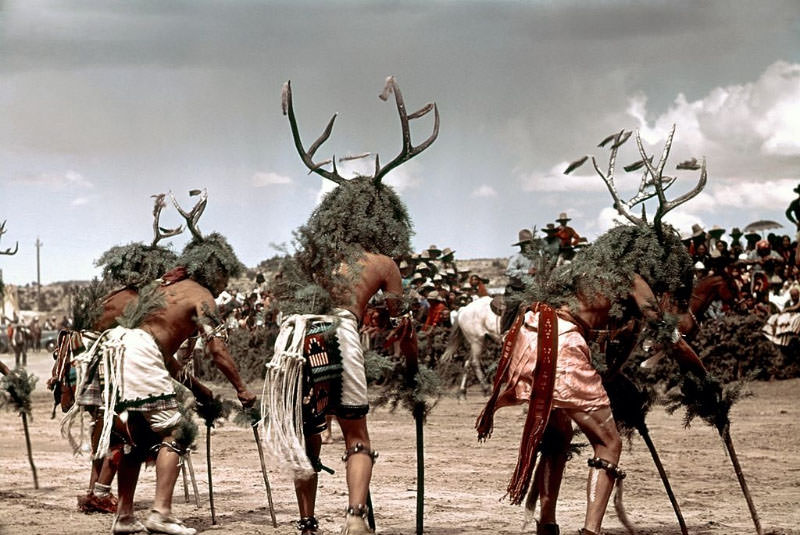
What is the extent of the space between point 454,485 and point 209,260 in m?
3.13

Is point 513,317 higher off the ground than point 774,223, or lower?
lower

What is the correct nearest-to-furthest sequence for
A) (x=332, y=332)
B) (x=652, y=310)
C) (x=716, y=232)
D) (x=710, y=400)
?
(x=332, y=332) → (x=652, y=310) → (x=710, y=400) → (x=716, y=232)

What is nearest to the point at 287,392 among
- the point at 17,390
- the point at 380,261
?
the point at 380,261

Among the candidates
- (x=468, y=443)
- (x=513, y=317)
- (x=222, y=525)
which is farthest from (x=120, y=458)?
(x=468, y=443)

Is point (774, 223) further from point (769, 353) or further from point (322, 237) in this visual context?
point (322, 237)

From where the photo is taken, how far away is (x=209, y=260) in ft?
25.6

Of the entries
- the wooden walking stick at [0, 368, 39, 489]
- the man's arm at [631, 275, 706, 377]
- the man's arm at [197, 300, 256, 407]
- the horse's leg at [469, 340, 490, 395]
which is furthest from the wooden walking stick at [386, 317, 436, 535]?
the horse's leg at [469, 340, 490, 395]

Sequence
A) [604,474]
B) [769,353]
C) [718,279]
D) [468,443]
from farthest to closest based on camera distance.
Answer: [769,353] → [468,443] → [718,279] → [604,474]

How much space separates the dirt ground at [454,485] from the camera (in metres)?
7.84

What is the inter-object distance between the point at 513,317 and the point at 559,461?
3.44 feet

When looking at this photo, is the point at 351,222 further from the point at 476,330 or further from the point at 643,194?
the point at 476,330

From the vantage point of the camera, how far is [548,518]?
263 inches

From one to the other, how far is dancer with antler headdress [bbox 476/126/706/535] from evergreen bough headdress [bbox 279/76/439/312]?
0.95 metres

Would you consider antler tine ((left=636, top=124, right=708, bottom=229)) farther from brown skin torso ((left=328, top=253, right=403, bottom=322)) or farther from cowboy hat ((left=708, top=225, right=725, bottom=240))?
cowboy hat ((left=708, top=225, right=725, bottom=240))
